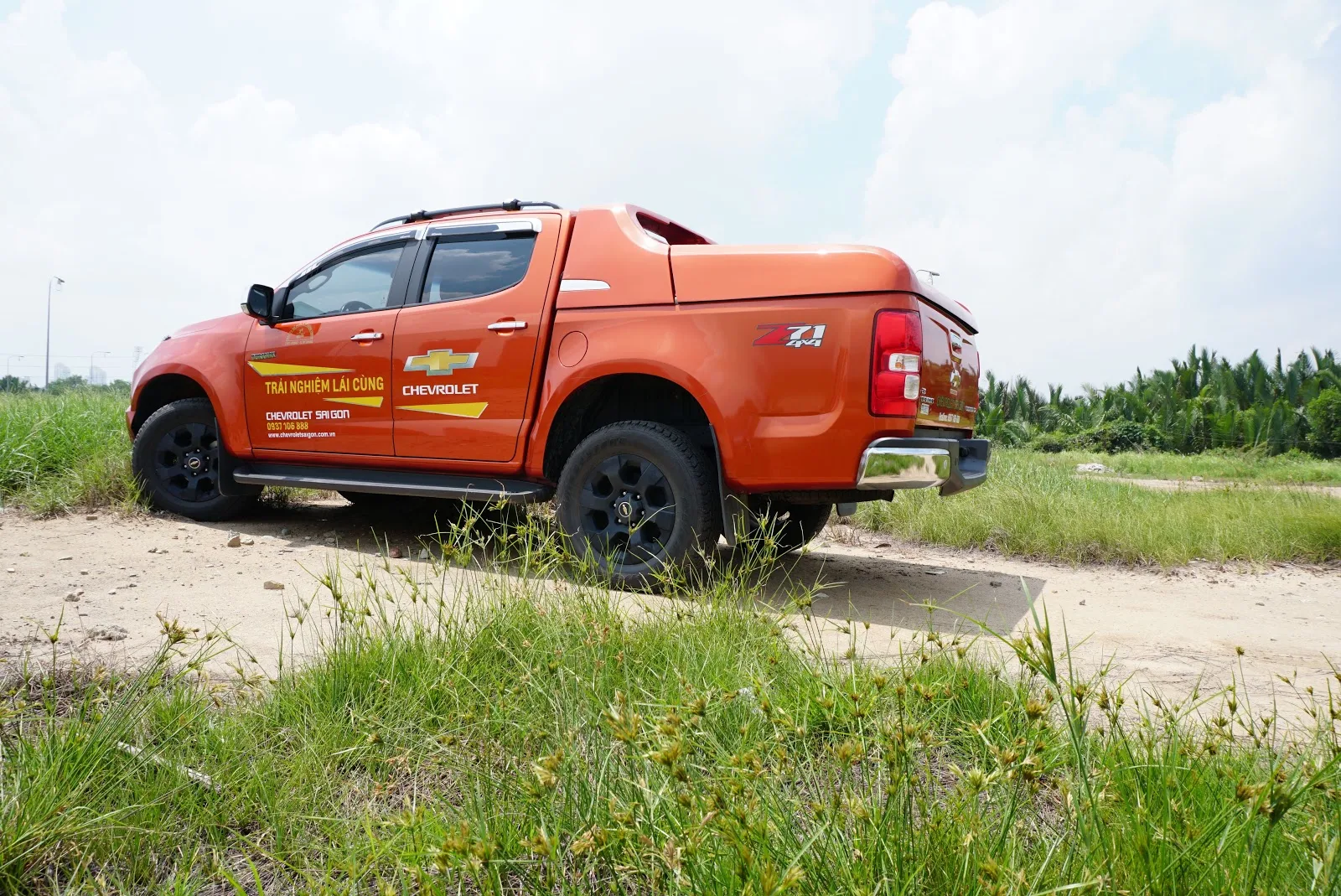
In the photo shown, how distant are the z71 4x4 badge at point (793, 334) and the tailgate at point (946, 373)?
0.50 m

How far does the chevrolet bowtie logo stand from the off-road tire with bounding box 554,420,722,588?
94 centimetres

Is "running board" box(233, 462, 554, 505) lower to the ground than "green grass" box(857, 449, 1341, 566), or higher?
higher

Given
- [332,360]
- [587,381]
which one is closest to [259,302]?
[332,360]

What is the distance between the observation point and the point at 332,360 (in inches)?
213

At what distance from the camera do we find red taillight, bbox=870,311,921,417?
3.77m

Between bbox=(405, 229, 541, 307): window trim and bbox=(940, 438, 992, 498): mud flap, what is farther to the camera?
bbox=(405, 229, 541, 307): window trim

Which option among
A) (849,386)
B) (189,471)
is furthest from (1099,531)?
(189,471)

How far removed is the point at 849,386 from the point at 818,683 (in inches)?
76.3

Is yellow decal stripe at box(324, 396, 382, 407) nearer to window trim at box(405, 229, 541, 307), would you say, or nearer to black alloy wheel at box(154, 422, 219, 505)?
window trim at box(405, 229, 541, 307)

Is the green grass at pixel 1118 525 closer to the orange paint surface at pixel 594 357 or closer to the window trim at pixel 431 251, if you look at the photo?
the orange paint surface at pixel 594 357

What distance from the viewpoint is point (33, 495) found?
6.21 meters

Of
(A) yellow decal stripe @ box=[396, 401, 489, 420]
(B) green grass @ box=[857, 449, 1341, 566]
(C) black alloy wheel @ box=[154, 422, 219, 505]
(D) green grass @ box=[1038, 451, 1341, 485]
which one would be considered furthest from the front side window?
(D) green grass @ box=[1038, 451, 1341, 485]

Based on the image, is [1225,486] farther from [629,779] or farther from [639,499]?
[629,779]

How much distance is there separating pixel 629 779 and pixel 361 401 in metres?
4.35
